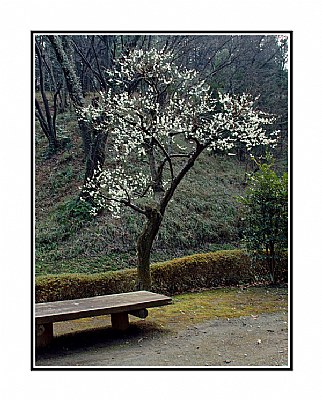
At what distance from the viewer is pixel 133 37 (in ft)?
17.4

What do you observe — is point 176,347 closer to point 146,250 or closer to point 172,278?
point 146,250

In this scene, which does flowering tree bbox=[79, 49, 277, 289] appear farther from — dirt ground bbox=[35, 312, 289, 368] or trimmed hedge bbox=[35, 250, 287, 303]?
dirt ground bbox=[35, 312, 289, 368]

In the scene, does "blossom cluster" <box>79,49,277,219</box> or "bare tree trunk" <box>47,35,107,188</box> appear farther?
"bare tree trunk" <box>47,35,107,188</box>

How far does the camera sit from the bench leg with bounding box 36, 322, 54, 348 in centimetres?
314

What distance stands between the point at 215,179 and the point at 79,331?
3460mm

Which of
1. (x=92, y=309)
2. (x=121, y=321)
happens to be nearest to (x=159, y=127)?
(x=121, y=321)

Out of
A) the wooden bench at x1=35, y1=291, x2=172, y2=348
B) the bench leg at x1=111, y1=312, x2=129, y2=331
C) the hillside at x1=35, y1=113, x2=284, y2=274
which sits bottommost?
the bench leg at x1=111, y1=312, x2=129, y2=331

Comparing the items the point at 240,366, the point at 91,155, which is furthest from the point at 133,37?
the point at 240,366

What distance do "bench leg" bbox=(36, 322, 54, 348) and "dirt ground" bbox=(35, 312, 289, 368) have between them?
6cm

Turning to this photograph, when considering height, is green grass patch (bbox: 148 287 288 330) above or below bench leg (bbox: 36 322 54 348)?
below

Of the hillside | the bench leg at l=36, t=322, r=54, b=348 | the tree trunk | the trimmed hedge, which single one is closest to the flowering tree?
the tree trunk

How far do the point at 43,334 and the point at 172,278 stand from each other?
192 centimetres

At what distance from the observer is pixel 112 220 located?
571cm
